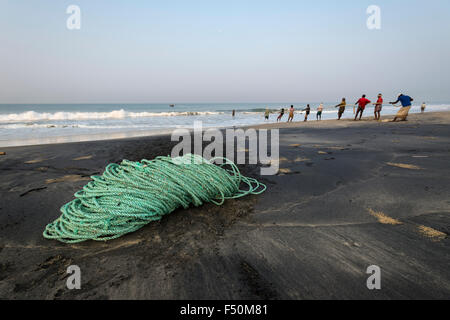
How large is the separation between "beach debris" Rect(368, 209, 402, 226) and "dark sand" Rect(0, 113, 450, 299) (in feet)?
0.03

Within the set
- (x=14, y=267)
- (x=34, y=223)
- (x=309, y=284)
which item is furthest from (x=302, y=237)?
(x=34, y=223)

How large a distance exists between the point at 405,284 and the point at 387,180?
2240mm

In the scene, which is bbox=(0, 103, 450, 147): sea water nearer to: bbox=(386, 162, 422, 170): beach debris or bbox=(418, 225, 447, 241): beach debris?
bbox=(386, 162, 422, 170): beach debris

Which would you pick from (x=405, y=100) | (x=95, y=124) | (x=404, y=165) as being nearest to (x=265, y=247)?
(x=404, y=165)

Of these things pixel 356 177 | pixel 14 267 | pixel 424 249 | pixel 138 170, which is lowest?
pixel 14 267

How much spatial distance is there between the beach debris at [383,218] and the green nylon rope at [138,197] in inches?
55.3

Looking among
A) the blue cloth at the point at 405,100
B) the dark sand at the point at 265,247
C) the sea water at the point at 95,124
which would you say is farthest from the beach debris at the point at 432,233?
the blue cloth at the point at 405,100

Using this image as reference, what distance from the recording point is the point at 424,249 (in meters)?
1.68

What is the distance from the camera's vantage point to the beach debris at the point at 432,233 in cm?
180

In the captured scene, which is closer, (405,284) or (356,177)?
(405,284)

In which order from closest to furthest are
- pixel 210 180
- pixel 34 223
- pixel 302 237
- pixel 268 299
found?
pixel 268 299 < pixel 302 237 < pixel 34 223 < pixel 210 180

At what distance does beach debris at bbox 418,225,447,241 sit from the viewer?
1800 millimetres
